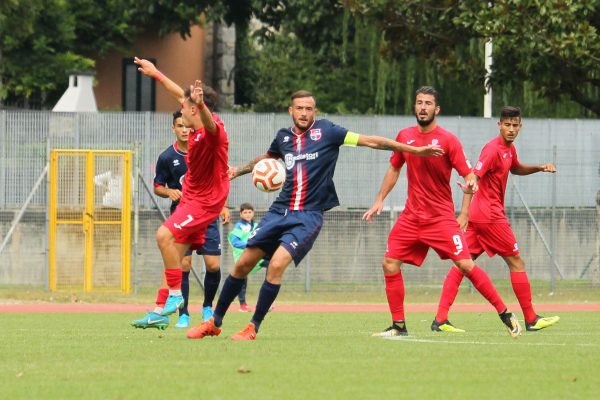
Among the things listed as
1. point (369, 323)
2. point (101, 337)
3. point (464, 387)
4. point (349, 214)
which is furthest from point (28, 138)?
point (464, 387)

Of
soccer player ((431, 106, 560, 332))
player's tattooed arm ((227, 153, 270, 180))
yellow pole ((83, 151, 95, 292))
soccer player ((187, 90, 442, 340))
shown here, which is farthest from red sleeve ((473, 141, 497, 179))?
yellow pole ((83, 151, 95, 292))

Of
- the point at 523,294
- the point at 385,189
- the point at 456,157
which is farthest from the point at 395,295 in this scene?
the point at 523,294

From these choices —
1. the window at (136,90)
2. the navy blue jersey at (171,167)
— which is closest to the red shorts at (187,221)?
the navy blue jersey at (171,167)

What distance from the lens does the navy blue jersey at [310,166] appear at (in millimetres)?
11930

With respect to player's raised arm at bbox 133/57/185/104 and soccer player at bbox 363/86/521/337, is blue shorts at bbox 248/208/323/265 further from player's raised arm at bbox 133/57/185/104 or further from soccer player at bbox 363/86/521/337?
player's raised arm at bbox 133/57/185/104

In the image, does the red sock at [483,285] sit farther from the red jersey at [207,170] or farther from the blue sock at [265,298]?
the red jersey at [207,170]

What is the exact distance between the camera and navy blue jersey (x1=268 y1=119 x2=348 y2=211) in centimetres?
1193

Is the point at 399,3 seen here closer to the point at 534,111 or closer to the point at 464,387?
the point at 534,111

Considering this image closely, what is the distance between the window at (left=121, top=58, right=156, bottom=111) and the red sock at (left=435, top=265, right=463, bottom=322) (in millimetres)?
33356

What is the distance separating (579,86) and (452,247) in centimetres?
1651

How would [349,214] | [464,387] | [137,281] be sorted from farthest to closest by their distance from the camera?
[349,214], [137,281], [464,387]

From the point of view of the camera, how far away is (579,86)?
28656 mm

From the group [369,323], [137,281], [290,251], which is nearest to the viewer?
[290,251]

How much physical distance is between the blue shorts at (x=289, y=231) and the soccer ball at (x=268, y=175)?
0.66m
